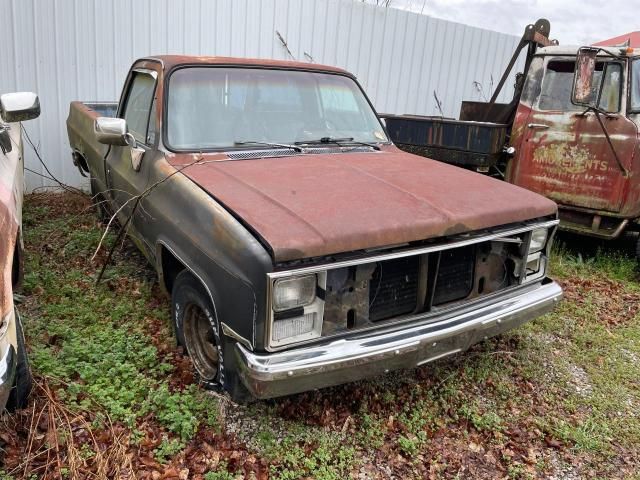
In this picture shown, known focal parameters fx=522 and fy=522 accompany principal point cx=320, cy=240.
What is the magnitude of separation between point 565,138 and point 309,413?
4.08m

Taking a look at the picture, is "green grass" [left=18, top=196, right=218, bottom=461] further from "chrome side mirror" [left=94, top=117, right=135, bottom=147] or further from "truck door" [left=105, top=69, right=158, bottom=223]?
"chrome side mirror" [left=94, top=117, right=135, bottom=147]

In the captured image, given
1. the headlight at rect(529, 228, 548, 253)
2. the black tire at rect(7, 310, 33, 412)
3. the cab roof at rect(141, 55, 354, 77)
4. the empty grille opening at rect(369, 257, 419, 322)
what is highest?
the cab roof at rect(141, 55, 354, 77)

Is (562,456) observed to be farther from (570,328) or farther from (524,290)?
(570,328)

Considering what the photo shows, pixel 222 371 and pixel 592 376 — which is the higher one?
pixel 222 371

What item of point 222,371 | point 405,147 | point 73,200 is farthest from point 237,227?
point 73,200

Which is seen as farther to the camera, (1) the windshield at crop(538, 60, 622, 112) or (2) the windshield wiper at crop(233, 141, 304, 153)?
(1) the windshield at crop(538, 60, 622, 112)

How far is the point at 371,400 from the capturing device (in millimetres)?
3105

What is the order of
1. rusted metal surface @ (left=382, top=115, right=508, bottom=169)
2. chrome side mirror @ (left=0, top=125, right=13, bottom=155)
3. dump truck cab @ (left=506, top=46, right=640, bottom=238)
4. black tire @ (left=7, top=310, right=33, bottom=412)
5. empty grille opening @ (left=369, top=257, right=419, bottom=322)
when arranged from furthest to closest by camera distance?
1. rusted metal surface @ (left=382, top=115, right=508, bottom=169)
2. dump truck cab @ (left=506, top=46, right=640, bottom=238)
3. chrome side mirror @ (left=0, top=125, right=13, bottom=155)
4. empty grille opening @ (left=369, top=257, right=419, bottom=322)
5. black tire @ (left=7, top=310, right=33, bottom=412)

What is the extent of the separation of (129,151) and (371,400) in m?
2.42

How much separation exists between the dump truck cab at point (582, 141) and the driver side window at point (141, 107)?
3.66 m

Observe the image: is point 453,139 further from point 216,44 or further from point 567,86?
point 216,44

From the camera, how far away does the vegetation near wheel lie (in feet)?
9.27

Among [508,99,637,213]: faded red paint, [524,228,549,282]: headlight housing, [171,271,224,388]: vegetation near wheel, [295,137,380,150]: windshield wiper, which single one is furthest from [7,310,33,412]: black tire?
[508,99,637,213]: faded red paint

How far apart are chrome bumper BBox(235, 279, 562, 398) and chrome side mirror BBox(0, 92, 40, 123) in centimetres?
245
